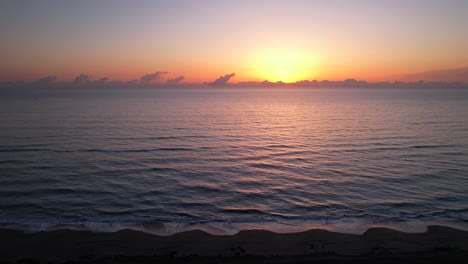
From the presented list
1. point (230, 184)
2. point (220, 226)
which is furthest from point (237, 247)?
point (230, 184)

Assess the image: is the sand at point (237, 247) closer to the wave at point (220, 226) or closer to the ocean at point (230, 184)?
the wave at point (220, 226)

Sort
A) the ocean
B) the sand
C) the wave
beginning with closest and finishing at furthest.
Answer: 1. the sand
2. the wave
3. the ocean

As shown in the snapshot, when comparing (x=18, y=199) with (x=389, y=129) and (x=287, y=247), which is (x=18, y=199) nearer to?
(x=287, y=247)

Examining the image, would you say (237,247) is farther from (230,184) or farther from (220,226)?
(230,184)

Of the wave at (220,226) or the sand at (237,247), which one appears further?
the wave at (220,226)

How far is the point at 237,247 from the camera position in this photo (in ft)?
38.3

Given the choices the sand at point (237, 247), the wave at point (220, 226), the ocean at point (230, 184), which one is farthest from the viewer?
the ocean at point (230, 184)

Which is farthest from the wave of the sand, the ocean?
the sand

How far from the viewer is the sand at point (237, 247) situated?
10805 mm

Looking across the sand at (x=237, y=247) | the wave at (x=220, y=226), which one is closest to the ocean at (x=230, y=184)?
the wave at (x=220, y=226)

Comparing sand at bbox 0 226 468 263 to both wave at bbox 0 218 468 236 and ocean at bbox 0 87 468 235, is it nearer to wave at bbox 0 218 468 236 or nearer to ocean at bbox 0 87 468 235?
wave at bbox 0 218 468 236

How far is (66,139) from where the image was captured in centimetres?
3669

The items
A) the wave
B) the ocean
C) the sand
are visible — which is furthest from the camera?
the ocean

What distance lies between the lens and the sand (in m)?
10.8
